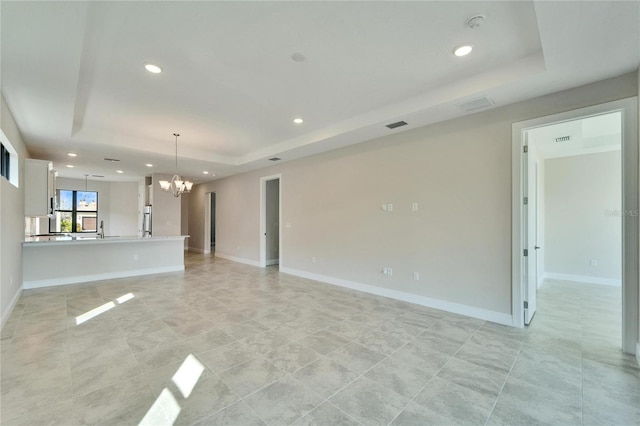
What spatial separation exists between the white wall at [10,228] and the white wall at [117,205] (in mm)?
6786

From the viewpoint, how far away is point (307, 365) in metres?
2.44

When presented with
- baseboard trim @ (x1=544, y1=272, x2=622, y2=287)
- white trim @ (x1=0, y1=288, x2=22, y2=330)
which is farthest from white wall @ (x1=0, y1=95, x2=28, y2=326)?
baseboard trim @ (x1=544, y1=272, x2=622, y2=287)

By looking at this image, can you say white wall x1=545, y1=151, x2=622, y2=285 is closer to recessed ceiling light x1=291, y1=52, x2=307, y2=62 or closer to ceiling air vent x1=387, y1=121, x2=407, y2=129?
ceiling air vent x1=387, y1=121, x2=407, y2=129

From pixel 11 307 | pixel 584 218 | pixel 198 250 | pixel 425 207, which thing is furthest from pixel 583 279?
pixel 198 250

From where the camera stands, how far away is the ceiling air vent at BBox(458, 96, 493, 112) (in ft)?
10.5

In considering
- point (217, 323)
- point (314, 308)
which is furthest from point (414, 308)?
point (217, 323)

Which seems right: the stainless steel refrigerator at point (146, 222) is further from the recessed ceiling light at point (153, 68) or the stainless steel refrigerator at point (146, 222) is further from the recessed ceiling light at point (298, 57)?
the recessed ceiling light at point (298, 57)

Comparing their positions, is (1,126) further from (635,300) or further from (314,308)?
(635,300)

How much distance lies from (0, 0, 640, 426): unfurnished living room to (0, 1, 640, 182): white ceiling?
0.02 meters

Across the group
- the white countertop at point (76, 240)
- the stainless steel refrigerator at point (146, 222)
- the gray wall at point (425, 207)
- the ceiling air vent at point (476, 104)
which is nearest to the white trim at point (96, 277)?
the white countertop at point (76, 240)

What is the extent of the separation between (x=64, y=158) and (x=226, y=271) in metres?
4.41

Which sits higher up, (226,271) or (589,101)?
(589,101)

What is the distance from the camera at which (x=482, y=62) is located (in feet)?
9.11

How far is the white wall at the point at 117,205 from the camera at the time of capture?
10.6 metres
